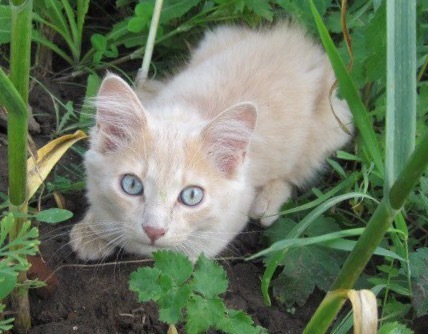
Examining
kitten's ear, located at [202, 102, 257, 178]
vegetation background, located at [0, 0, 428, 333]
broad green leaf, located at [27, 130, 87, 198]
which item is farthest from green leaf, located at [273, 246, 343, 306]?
broad green leaf, located at [27, 130, 87, 198]

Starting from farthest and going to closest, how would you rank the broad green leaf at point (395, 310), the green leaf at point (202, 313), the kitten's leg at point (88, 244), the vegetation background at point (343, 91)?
the kitten's leg at point (88, 244), the broad green leaf at point (395, 310), the vegetation background at point (343, 91), the green leaf at point (202, 313)

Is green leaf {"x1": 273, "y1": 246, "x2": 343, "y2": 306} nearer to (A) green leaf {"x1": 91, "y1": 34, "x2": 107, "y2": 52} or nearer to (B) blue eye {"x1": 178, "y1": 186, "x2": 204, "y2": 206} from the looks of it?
(B) blue eye {"x1": 178, "y1": 186, "x2": 204, "y2": 206}

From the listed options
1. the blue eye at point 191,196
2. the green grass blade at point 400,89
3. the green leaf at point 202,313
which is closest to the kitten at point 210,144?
the blue eye at point 191,196

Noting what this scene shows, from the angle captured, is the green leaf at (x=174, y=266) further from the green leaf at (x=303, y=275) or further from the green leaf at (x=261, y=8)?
the green leaf at (x=261, y=8)

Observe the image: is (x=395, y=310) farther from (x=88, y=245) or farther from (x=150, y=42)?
(x=150, y=42)

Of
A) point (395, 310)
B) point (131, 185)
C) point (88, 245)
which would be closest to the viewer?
point (131, 185)

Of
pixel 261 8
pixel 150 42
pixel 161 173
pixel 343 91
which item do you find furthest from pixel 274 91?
pixel 343 91

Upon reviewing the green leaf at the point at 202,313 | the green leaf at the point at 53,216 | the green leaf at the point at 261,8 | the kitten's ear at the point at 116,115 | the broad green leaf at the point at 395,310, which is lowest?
the broad green leaf at the point at 395,310

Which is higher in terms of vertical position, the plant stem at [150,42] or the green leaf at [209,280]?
the plant stem at [150,42]
